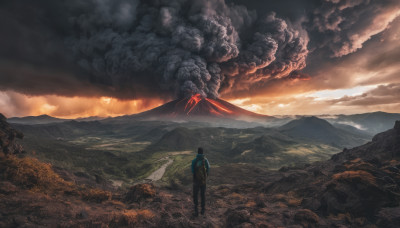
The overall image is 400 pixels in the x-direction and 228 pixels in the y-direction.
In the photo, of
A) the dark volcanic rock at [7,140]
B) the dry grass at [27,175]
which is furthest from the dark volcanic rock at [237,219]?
the dark volcanic rock at [7,140]

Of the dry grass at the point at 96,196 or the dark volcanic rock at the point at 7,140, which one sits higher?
the dark volcanic rock at the point at 7,140

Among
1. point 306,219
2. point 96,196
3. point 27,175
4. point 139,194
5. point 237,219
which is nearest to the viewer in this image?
point 237,219

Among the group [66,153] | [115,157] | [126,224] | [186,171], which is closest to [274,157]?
[186,171]

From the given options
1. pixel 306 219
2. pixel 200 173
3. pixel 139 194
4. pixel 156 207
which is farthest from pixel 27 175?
pixel 306 219

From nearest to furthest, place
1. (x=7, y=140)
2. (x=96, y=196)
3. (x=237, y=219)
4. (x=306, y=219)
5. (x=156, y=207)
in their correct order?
1. (x=237, y=219)
2. (x=306, y=219)
3. (x=156, y=207)
4. (x=96, y=196)
5. (x=7, y=140)

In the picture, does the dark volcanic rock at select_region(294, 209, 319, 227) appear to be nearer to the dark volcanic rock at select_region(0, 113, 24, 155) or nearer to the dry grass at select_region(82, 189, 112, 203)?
the dry grass at select_region(82, 189, 112, 203)

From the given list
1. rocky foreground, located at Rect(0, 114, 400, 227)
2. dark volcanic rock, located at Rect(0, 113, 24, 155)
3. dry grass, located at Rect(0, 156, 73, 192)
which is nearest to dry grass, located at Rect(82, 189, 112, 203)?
rocky foreground, located at Rect(0, 114, 400, 227)

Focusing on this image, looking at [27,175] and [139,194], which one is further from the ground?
[27,175]

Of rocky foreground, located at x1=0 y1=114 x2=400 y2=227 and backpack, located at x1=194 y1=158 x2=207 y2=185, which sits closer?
rocky foreground, located at x1=0 y1=114 x2=400 y2=227

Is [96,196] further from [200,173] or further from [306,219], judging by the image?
[306,219]

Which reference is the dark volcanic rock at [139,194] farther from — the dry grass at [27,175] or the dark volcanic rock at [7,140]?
the dark volcanic rock at [7,140]

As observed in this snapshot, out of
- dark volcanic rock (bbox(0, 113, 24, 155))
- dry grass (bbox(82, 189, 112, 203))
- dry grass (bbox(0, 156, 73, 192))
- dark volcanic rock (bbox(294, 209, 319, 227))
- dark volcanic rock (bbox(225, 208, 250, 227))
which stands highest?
dark volcanic rock (bbox(0, 113, 24, 155))
